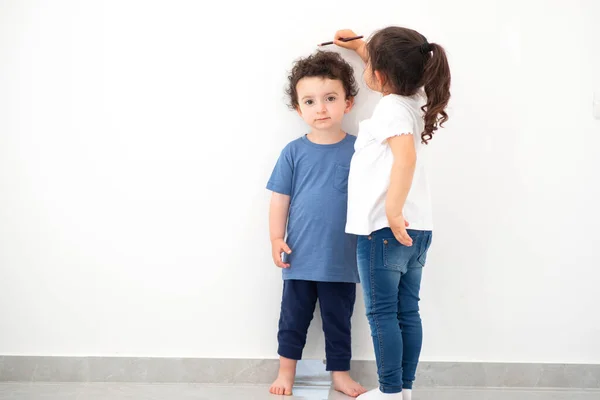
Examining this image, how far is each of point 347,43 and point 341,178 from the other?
1.08ft

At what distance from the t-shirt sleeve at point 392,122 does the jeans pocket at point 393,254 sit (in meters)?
0.22

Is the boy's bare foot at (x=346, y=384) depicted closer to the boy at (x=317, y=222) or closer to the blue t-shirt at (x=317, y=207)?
the boy at (x=317, y=222)

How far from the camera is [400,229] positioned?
1410mm

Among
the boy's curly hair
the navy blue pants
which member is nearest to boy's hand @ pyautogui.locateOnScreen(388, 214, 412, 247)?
the navy blue pants

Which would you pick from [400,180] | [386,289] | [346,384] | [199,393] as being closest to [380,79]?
[400,180]

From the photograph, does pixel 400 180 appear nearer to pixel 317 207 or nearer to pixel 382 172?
pixel 382 172

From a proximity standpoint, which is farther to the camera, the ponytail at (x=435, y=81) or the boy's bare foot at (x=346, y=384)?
the boy's bare foot at (x=346, y=384)

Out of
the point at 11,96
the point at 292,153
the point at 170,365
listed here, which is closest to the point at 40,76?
the point at 11,96

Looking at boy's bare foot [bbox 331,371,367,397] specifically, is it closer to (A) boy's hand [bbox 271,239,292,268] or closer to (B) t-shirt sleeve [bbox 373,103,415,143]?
(A) boy's hand [bbox 271,239,292,268]

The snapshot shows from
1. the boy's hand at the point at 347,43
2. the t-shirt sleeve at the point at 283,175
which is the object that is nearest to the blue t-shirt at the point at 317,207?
the t-shirt sleeve at the point at 283,175

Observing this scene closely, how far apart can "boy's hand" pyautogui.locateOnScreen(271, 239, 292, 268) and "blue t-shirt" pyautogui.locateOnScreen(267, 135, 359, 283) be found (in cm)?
3

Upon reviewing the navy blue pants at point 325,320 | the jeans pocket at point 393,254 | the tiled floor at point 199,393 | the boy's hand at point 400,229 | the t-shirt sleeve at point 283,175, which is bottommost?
the tiled floor at point 199,393

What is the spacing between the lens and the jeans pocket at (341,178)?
1.66 m

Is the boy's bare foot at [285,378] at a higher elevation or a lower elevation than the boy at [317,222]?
lower
